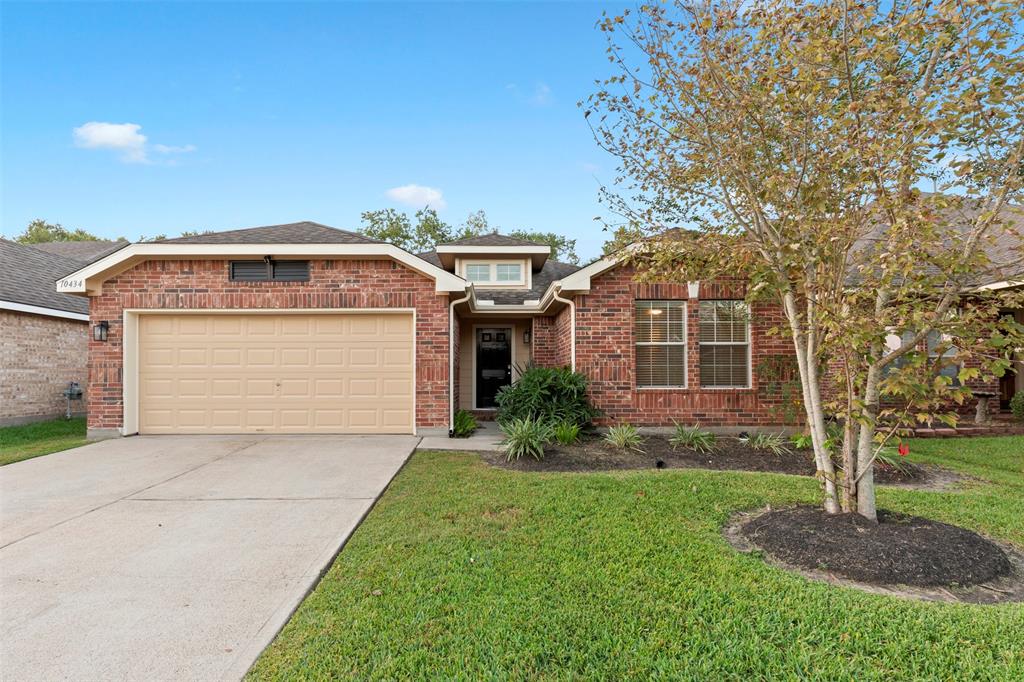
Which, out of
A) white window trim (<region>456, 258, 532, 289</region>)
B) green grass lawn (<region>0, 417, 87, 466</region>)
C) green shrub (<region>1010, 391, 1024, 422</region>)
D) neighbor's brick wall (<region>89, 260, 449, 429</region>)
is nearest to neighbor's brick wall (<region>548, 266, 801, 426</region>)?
neighbor's brick wall (<region>89, 260, 449, 429</region>)

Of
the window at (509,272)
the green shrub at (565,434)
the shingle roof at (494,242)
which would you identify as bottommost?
the green shrub at (565,434)

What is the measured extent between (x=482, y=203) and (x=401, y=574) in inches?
1064

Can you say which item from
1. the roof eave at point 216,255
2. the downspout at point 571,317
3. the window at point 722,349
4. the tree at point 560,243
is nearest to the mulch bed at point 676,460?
the window at point 722,349

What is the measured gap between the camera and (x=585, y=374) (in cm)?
828

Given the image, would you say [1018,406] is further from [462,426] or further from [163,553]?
[163,553]

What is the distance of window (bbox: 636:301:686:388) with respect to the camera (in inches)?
332

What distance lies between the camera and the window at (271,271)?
8.28 m

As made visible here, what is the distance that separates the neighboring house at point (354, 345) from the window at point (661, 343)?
0.09ft

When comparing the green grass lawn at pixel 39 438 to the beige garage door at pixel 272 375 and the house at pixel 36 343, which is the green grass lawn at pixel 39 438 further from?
the beige garage door at pixel 272 375

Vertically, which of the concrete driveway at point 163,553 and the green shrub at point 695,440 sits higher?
the green shrub at point 695,440

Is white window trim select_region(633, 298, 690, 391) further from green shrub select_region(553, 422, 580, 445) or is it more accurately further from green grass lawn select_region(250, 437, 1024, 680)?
green grass lawn select_region(250, 437, 1024, 680)

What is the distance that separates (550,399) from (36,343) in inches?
468

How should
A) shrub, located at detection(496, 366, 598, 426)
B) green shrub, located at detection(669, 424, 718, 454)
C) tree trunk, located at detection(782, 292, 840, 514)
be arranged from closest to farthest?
tree trunk, located at detection(782, 292, 840, 514)
green shrub, located at detection(669, 424, 718, 454)
shrub, located at detection(496, 366, 598, 426)

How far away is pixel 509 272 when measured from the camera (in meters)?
12.1
